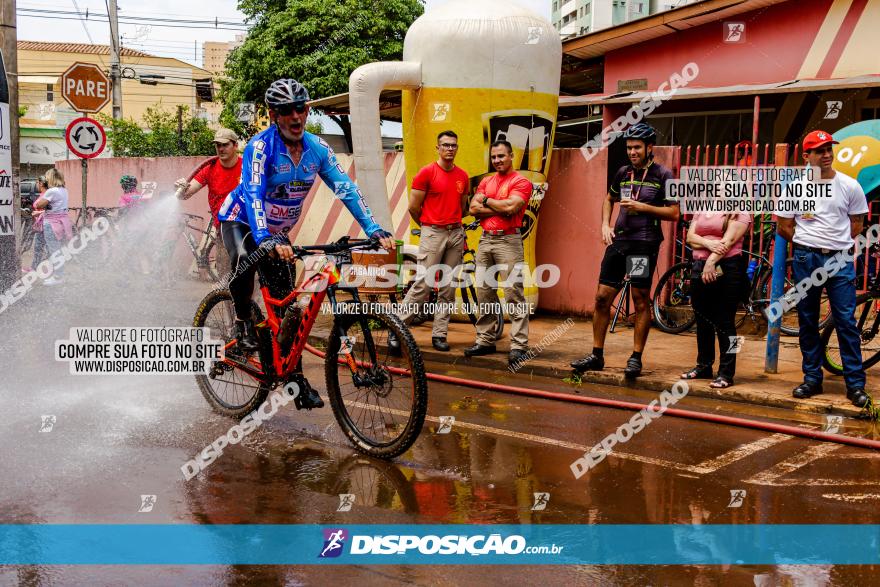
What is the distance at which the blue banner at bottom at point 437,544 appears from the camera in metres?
4.24

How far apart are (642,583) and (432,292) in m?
6.60

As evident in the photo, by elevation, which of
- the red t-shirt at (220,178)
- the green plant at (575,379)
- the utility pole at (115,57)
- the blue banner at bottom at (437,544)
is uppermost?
the utility pole at (115,57)

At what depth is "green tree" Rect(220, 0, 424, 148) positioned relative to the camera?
114 feet

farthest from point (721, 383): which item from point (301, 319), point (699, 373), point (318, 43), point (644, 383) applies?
point (318, 43)

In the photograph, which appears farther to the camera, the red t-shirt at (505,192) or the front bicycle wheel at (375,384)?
the red t-shirt at (505,192)

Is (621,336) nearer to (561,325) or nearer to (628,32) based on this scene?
(561,325)

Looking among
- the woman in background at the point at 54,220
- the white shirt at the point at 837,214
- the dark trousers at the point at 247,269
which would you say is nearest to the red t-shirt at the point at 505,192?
the white shirt at the point at 837,214

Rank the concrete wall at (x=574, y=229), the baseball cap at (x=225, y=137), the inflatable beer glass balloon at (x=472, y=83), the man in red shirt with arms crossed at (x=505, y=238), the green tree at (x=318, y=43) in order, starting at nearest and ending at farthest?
the man in red shirt with arms crossed at (x=505, y=238), the baseball cap at (x=225, y=137), the inflatable beer glass balloon at (x=472, y=83), the concrete wall at (x=574, y=229), the green tree at (x=318, y=43)

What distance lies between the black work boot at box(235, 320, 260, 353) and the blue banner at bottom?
83.2 inches

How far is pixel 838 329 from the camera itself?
7469 mm

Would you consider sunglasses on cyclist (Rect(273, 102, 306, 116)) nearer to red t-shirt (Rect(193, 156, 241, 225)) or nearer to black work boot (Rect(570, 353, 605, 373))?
black work boot (Rect(570, 353, 605, 373))

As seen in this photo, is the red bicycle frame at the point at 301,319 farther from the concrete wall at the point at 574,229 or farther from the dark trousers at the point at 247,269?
the concrete wall at the point at 574,229

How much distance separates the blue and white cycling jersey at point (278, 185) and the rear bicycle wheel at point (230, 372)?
0.70 m

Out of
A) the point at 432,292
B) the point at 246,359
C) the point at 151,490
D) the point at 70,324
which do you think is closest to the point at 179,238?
the point at 70,324
